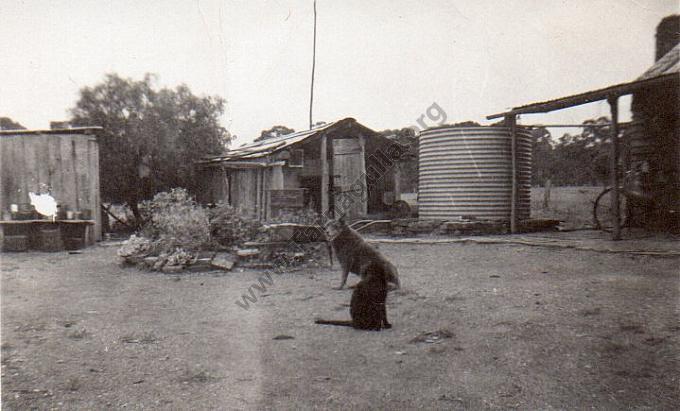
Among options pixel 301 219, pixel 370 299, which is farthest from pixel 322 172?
pixel 370 299

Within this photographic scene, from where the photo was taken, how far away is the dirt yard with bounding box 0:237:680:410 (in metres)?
3.21

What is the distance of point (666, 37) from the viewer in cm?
1218

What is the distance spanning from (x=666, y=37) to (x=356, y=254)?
11753mm

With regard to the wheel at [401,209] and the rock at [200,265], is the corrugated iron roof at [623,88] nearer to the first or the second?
the wheel at [401,209]

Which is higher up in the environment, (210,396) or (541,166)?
(541,166)

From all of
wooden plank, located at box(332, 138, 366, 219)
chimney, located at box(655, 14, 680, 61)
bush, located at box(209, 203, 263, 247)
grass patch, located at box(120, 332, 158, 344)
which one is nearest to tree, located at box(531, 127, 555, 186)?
chimney, located at box(655, 14, 680, 61)

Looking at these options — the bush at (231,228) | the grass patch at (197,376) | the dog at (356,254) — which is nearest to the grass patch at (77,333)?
the grass patch at (197,376)

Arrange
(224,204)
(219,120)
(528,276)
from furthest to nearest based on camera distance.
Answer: (219,120) → (224,204) → (528,276)

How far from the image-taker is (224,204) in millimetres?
9914

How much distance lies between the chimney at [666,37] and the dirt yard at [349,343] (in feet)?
24.5

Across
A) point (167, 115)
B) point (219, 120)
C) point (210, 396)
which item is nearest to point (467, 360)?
point (210, 396)

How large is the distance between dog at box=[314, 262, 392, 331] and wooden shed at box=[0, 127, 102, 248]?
980 centimetres

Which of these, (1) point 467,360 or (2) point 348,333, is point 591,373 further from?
(2) point 348,333

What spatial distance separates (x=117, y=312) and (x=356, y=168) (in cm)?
1020
